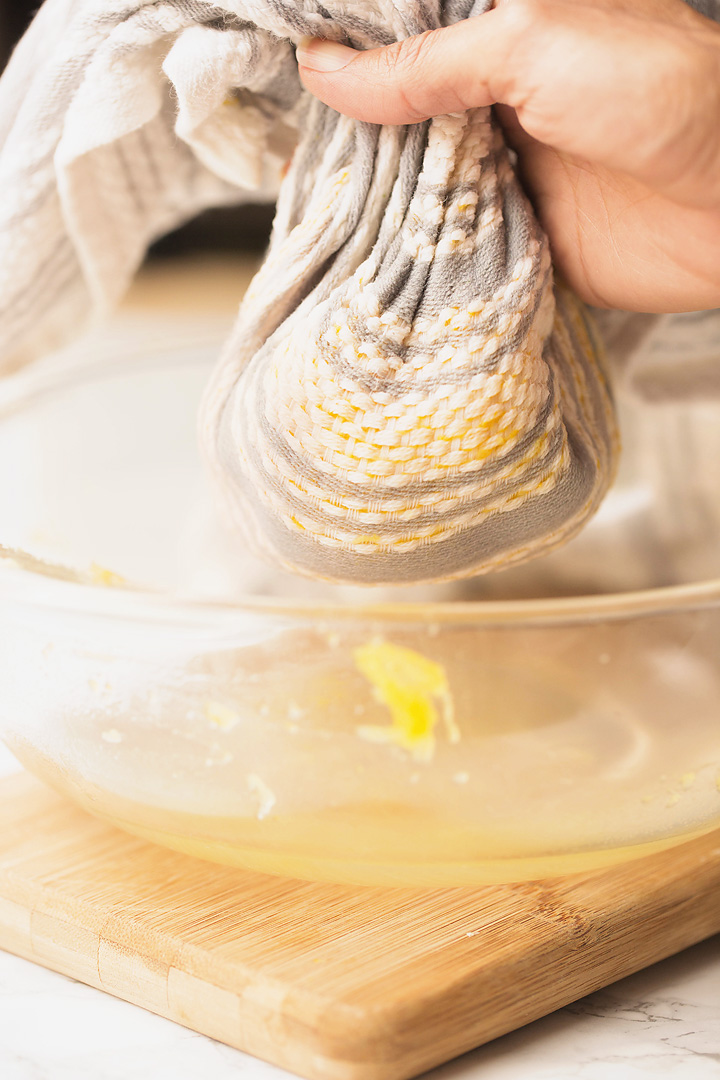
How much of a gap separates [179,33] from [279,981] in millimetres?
245

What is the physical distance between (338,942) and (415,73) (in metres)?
0.21

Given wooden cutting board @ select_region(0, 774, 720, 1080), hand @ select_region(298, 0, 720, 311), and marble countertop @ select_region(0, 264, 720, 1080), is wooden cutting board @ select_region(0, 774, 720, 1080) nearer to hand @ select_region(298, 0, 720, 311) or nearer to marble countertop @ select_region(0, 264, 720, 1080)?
marble countertop @ select_region(0, 264, 720, 1080)

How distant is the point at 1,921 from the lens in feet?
0.96

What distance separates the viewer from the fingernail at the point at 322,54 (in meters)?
0.28

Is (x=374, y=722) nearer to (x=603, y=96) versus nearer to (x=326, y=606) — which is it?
(x=326, y=606)

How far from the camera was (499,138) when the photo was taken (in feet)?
0.97

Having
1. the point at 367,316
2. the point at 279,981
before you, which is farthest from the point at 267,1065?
the point at 367,316

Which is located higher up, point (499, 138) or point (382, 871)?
point (499, 138)

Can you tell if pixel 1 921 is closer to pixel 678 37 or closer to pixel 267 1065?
pixel 267 1065

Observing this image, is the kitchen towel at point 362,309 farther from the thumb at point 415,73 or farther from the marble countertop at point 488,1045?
the marble countertop at point 488,1045

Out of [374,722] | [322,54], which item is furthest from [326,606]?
[322,54]

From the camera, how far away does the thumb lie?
0.25 m

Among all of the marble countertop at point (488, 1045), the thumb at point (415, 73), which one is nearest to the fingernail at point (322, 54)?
the thumb at point (415, 73)

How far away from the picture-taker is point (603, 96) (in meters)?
0.24
